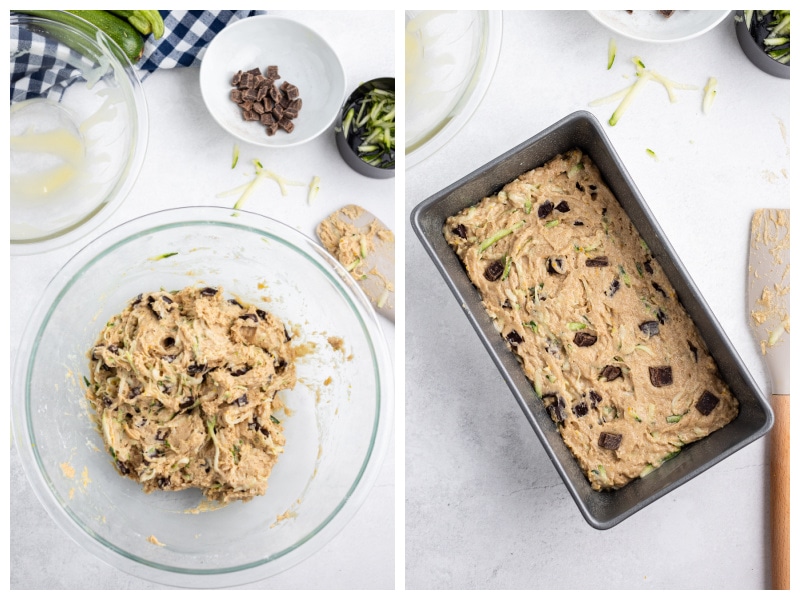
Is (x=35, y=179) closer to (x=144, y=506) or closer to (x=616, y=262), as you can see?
(x=144, y=506)

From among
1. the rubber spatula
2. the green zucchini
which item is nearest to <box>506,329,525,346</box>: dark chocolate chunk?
the rubber spatula

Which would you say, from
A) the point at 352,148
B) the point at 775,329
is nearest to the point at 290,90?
the point at 352,148

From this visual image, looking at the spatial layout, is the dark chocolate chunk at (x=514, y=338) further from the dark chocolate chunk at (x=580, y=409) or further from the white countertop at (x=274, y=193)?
the white countertop at (x=274, y=193)

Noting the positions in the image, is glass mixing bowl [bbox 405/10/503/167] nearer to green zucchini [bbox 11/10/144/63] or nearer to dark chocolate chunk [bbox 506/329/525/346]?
dark chocolate chunk [bbox 506/329/525/346]

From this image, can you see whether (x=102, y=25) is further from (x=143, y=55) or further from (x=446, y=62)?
(x=446, y=62)

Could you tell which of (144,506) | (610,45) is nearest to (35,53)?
(144,506)
